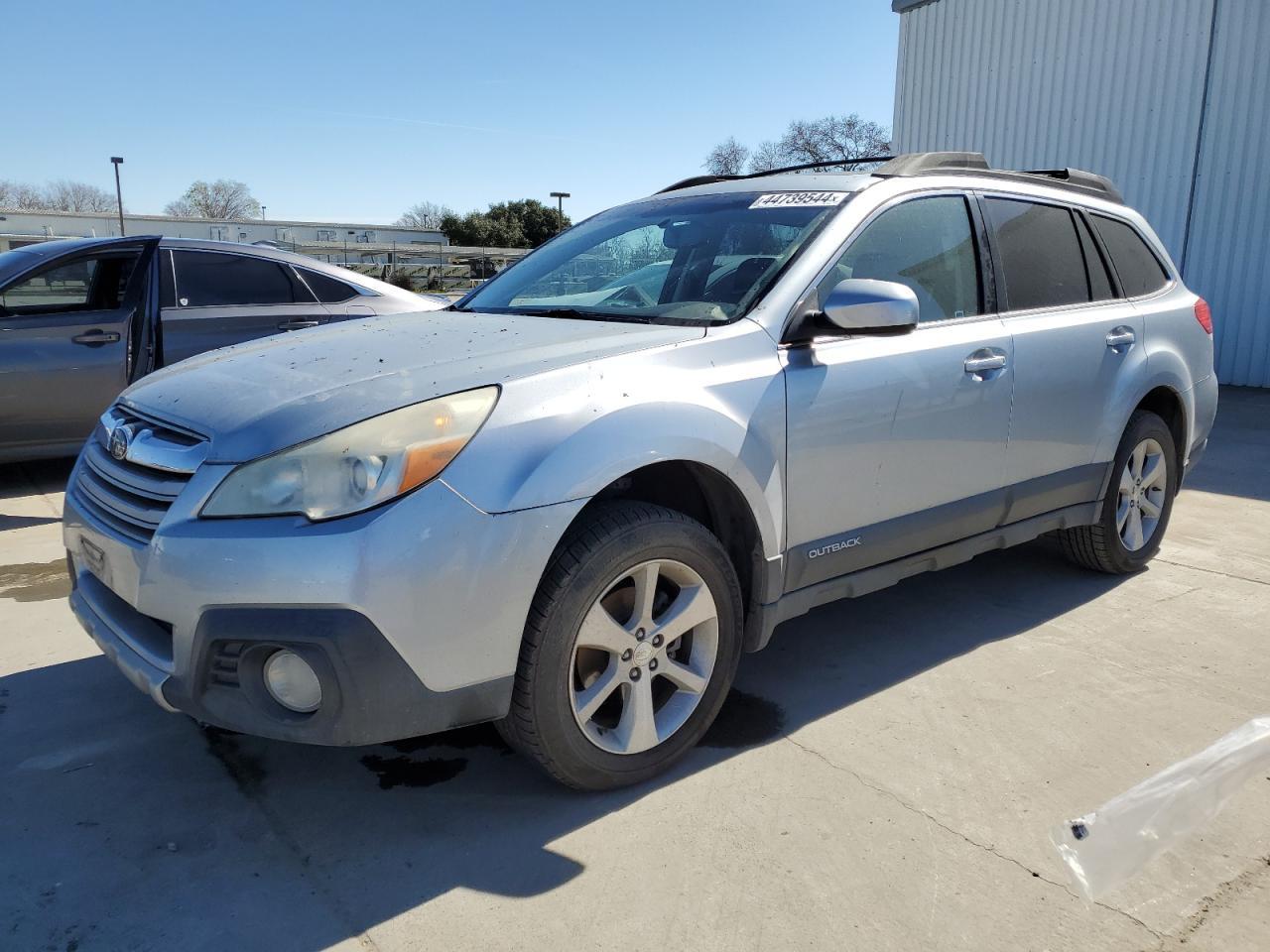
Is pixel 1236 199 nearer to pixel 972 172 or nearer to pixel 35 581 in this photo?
pixel 972 172

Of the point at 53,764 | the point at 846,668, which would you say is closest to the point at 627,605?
the point at 846,668

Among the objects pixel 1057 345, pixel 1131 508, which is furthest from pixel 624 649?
pixel 1131 508

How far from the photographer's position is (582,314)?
3.06m

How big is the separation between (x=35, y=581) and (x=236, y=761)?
224cm

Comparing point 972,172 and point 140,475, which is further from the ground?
point 972,172

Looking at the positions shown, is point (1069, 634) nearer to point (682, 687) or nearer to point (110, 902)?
point (682, 687)

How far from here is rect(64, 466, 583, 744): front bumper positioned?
6.63 ft

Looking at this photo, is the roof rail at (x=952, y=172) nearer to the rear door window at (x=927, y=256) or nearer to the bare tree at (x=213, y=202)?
the rear door window at (x=927, y=256)

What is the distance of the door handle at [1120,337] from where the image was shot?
3.82 m

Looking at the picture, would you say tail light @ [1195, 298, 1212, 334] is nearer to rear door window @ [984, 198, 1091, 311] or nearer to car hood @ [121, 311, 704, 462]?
rear door window @ [984, 198, 1091, 311]

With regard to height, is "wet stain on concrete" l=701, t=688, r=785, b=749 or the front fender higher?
the front fender

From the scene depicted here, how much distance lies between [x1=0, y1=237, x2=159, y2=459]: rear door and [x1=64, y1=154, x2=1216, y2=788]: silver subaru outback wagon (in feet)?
10.6

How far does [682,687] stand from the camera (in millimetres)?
2635

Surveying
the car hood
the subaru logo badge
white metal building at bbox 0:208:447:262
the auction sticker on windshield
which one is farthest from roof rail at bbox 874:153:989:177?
white metal building at bbox 0:208:447:262
